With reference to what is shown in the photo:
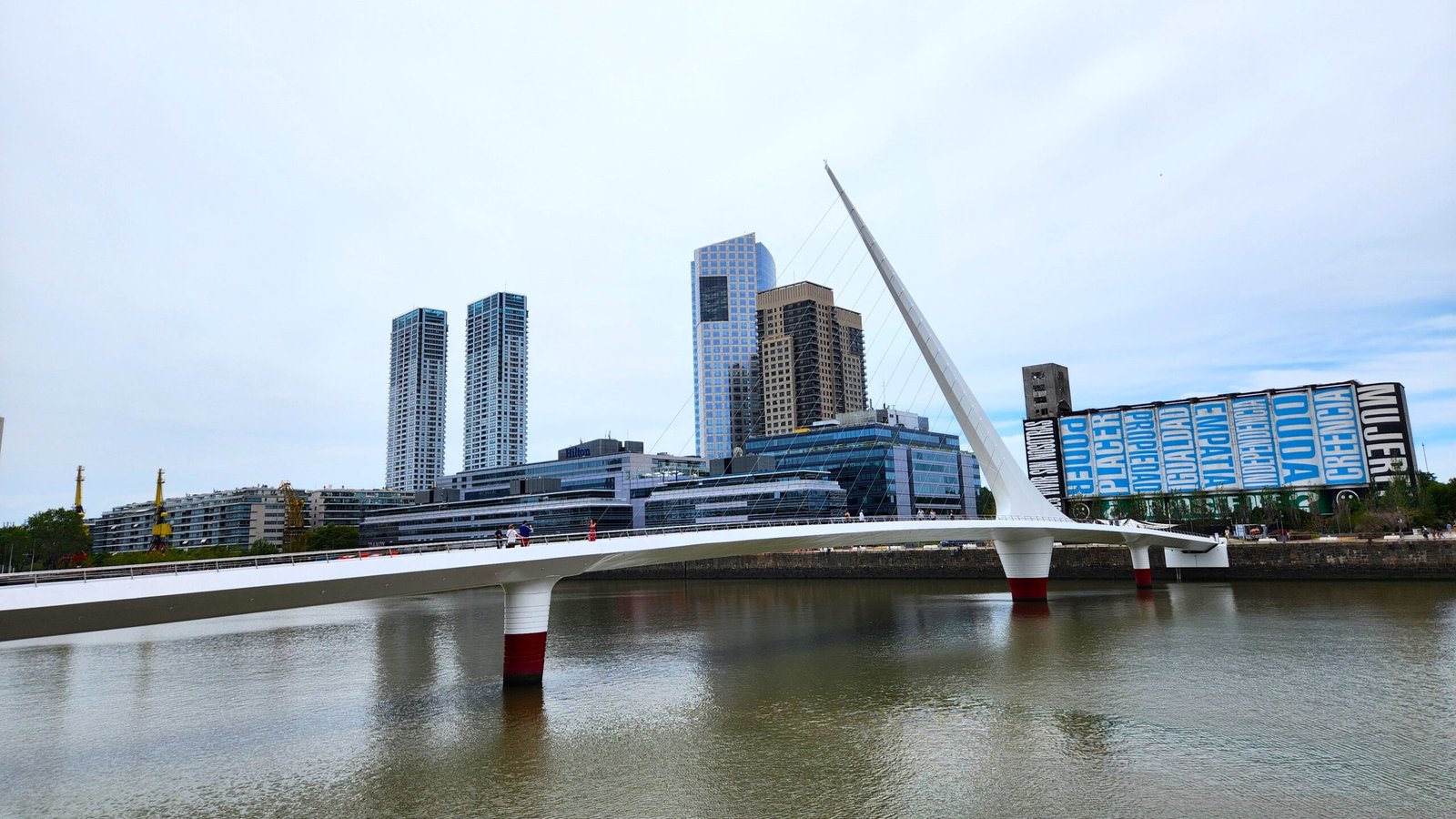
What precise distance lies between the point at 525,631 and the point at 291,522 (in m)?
148

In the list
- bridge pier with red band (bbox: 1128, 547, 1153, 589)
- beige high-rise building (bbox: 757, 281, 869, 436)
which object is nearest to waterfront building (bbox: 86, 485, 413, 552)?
beige high-rise building (bbox: 757, 281, 869, 436)

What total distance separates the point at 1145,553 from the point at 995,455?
1621 cm

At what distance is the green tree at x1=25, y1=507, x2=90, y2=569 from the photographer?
87438mm

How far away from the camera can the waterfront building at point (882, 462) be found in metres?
100

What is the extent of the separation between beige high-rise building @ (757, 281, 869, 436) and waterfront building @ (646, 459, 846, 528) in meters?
71.3

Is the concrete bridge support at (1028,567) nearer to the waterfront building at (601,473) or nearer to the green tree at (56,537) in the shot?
the waterfront building at (601,473)

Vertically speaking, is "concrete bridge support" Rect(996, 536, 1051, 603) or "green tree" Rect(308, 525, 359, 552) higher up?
"green tree" Rect(308, 525, 359, 552)

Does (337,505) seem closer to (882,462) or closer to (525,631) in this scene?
(882,462)

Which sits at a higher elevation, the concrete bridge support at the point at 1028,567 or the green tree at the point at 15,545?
the green tree at the point at 15,545

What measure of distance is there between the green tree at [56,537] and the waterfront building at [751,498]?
205 ft

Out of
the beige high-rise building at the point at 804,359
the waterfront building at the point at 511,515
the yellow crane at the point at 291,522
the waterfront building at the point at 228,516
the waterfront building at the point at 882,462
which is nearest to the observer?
the waterfront building at the point at 882,462

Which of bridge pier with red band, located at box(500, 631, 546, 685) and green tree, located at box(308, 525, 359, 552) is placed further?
green tree, located at box(308, 525, 359, 552)

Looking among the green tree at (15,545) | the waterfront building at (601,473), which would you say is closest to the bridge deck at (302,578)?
the waterfront building at (601,473)

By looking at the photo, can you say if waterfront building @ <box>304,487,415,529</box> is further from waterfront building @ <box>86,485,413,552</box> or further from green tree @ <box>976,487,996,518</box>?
green tree @ <box>976,487,996,518</box>
